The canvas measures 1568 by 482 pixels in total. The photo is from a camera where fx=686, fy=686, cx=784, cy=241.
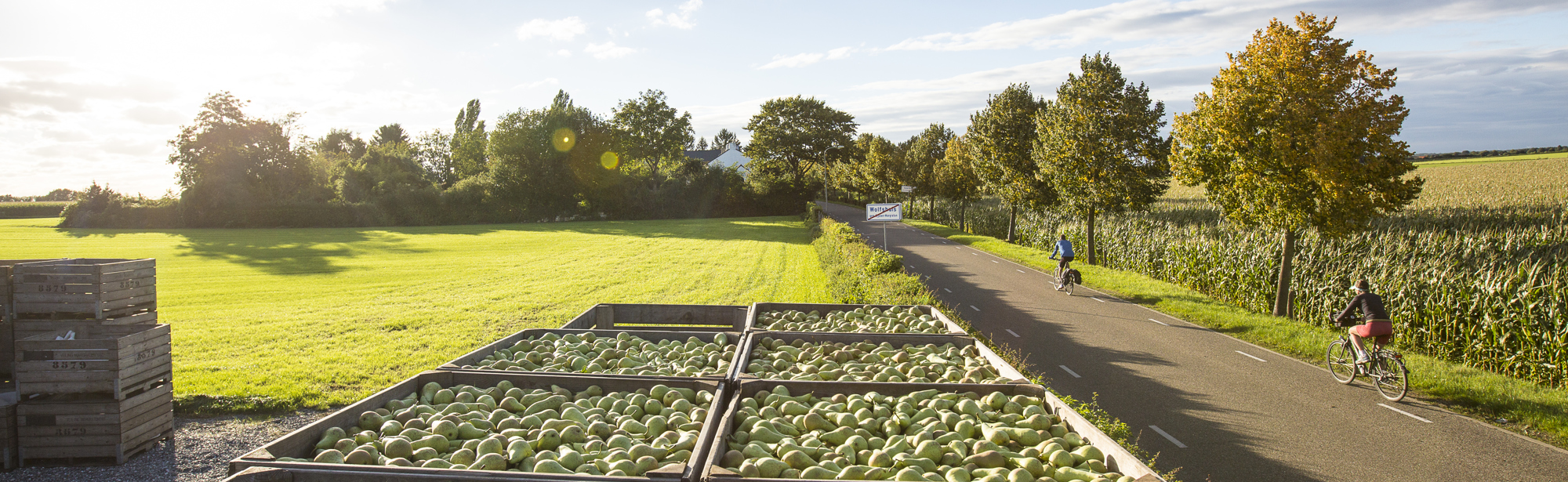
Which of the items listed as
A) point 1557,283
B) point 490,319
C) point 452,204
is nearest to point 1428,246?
point 1557,283

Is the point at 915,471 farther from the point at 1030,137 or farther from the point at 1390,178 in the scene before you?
the point at 1030,137

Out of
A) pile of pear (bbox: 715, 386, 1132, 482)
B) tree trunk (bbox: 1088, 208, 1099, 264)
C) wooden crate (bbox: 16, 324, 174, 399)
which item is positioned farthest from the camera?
tree trunk (bbox: 1088, 208, 1099, 264)

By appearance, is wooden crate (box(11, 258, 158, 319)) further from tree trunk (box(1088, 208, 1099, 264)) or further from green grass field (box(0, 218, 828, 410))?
tree trunk (box(1088, 208, 1099, 264))

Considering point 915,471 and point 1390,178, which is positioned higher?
point 1390,178

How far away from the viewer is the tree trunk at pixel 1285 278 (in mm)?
13312

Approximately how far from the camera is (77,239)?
122 feet

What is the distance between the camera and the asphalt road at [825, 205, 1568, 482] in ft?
21.7

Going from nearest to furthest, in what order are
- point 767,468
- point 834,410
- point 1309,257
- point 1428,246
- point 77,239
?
point 767,468 < point 834,410 < point 1428,246 < point 1309,257 < point 77,239

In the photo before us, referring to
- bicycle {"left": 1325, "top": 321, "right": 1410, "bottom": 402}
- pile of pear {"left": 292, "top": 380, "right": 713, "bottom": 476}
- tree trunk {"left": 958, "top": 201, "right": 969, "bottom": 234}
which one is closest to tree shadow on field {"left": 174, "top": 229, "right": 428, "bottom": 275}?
pile of pear {"left": 292, "top": 380, "right": 713, "bottom": 476}

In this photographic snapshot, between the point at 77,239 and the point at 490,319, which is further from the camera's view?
the point at 77,239

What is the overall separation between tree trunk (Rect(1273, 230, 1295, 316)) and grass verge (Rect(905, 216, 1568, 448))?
1.28 feet

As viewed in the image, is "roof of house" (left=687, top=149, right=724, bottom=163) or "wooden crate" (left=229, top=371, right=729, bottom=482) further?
"roof of house" (left=687, top=149, right=724, bottom=163)

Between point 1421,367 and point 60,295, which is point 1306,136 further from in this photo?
point 60,295

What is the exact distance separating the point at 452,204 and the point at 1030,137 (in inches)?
1686
